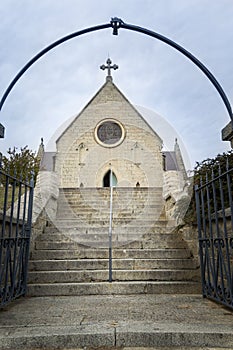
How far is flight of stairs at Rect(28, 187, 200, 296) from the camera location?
11.4 feet

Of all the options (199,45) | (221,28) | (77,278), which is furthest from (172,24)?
(77,278)

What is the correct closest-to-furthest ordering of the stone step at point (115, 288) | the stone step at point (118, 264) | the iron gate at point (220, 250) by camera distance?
the iron gate at point (220, 250) < the stone step at point (115, 288) < the stone step at point (118, 264)

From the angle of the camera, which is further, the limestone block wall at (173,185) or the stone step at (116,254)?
the limestone block wall at (173,185)

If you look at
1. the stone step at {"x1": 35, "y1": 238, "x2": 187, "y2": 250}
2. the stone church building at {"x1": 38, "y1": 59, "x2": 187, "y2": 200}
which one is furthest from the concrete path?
the stone church building at {"x1": 38, "y1": 59, "x2": 187, "y2": 200}

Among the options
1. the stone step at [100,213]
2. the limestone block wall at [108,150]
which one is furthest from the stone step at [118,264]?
the limestone block wall at [108,150]

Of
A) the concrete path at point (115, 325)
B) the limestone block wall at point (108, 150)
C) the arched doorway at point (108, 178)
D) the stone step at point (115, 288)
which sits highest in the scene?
the limestone block wall at point (108, 150)

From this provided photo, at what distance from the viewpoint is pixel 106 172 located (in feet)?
44.3

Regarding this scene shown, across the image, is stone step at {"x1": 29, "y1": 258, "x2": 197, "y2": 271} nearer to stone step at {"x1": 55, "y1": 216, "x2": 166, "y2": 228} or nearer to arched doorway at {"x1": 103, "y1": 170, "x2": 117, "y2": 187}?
stone step at {"x1": 55, "y1": 216, "x2": 166, "y2": 228}

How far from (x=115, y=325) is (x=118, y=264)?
174 centimetres

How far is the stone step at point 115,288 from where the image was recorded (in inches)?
133

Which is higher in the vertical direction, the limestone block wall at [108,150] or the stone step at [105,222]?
the limestone block wall at [108,150]

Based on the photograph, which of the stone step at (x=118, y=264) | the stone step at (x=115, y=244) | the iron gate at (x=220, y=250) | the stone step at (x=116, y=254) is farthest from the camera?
the stone step at (x=115, y=244)

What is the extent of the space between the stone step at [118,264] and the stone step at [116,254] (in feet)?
0.58

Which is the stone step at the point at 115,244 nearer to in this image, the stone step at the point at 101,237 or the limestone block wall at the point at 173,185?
the stone step at the point at 101,237
